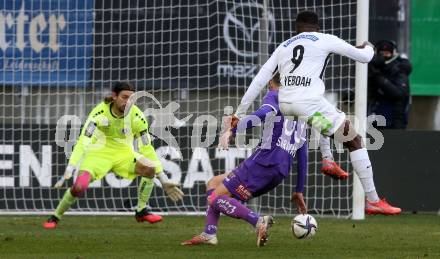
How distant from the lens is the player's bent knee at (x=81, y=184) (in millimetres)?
14133

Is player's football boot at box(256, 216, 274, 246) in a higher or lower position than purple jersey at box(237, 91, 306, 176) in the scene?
lower

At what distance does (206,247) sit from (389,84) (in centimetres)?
716

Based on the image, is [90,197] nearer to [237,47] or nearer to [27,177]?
[27,177]

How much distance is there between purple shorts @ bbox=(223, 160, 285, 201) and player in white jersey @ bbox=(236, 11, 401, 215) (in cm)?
57

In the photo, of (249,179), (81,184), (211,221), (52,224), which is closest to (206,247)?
(211,221)

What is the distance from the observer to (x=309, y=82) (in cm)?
1130

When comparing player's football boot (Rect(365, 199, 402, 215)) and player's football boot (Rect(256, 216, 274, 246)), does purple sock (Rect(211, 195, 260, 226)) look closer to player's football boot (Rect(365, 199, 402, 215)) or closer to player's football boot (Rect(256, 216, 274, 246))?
player's football boot (Rect(256, 216, 274, 246))

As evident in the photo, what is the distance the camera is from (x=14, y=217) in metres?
16.1

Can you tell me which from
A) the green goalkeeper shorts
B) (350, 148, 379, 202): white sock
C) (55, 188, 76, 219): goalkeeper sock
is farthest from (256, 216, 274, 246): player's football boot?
the green goalkeeper shorts

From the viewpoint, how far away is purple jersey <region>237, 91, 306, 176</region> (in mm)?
11438

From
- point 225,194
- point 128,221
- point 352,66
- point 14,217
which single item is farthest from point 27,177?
point 225,194

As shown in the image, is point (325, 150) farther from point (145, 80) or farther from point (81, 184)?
point (145, 80)

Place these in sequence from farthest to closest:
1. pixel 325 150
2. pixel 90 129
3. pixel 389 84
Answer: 1. pixel 389 84
2. pixel 90 129
3. pixel 325 150

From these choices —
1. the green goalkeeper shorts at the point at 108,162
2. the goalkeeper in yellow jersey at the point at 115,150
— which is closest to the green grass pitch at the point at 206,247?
the goalkeeper in yellow jersey at the point at 115,150
